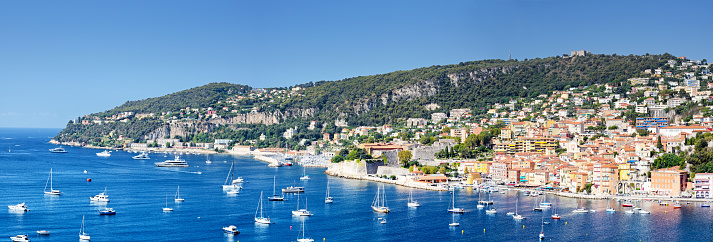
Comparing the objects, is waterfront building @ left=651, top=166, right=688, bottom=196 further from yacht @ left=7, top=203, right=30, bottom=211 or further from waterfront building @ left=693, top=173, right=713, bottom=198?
yacht @ left=7, top=203, right=30, bottom=211

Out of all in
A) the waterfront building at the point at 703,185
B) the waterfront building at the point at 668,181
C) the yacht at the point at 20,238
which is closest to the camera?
the yacht at the point at 20,238

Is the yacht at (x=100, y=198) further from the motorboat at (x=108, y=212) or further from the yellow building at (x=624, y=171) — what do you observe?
the yellow building at (x=624, y=171)

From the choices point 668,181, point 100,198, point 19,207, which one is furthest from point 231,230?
point 668,181

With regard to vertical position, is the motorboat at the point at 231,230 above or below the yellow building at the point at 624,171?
below

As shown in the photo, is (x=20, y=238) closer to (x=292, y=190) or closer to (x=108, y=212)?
(x=108, y=212)

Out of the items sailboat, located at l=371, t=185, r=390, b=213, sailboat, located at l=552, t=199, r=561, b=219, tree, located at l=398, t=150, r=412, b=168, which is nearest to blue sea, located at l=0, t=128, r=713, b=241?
sailboat, located at l=552, t=199, r=561, b=219

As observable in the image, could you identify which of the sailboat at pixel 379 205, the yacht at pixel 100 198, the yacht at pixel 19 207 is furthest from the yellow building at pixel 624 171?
the yacht at pixel 19 207
